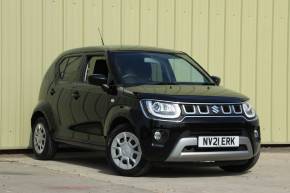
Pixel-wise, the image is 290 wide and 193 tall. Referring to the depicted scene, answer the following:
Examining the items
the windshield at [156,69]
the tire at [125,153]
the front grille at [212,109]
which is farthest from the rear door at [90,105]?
the front grille at [212,109]

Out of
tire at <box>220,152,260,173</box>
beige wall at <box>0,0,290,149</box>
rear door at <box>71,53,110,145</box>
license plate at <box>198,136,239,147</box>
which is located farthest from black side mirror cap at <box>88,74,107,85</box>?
beige wall at <box>0,0,290,149</box>

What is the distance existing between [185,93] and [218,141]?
756mm

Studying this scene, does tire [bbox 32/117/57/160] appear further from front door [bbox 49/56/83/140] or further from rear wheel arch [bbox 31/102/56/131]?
front door [bbox 49/56/83/140]

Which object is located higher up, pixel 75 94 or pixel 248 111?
pixel 75 94

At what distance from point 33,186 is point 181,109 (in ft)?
6.90

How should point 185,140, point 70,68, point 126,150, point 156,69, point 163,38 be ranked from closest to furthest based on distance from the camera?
point 185,140, point 126,150, point 156,69, point 70,68, point 163,38

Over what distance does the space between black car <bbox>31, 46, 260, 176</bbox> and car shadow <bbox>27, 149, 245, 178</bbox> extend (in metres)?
0.27

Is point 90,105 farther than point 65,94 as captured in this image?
No

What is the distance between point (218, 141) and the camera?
9992 mm

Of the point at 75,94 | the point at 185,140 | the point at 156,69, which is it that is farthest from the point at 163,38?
the point at 185,140

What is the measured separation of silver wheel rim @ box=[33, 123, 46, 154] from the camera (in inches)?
474

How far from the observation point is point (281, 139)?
14609 millimetres

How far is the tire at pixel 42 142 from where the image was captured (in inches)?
469

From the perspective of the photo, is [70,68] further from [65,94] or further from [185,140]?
[185,140]
